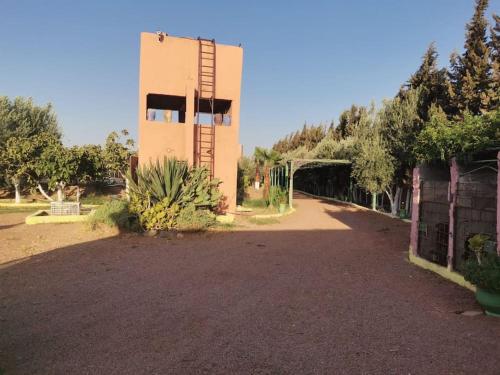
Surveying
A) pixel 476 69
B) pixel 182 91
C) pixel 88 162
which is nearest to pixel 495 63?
pixel 476 69

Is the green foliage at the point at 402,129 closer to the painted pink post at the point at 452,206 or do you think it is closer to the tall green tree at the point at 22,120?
the painted pink post at the point at 452,206

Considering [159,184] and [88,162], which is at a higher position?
[88,162]

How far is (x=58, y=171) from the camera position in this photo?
19000 mm

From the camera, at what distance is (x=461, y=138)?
21.0 feet

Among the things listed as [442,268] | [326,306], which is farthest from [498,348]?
[442,268]

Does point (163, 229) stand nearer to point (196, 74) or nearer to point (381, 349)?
point (196, 74)

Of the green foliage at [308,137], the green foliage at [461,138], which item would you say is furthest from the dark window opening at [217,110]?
the green foliage at [308,137]

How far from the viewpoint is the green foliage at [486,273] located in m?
4.70

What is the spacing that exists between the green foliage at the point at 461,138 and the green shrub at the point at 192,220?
688 cm

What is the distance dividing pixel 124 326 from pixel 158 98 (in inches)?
509

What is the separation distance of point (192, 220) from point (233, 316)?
7059 mm

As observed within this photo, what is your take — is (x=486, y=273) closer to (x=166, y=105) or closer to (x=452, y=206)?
(x=452, y=206)

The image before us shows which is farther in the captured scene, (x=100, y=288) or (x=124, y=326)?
(x=100, y=288)

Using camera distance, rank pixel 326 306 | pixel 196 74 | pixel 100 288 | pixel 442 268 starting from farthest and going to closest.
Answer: pixel 196 74
pixel 442 268
pixel 100 288
pixel 326 306
